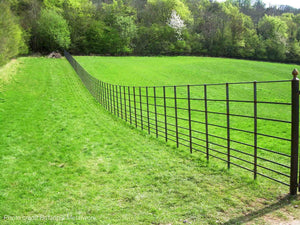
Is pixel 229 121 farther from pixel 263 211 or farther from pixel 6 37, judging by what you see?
pixel 6 37

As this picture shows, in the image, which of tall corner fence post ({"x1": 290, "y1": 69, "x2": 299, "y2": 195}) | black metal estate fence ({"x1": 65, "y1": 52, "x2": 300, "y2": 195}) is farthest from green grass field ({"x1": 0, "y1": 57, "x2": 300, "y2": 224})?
black metal estate fence ({"x1": 65, "y1": 52, "x2": 300, "y2": 195})

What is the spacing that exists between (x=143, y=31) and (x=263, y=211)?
57.9 metres

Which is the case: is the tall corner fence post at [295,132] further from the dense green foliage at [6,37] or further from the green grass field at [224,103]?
the dense green foliage at [6,37]

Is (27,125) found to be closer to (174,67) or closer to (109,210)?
(109,210)

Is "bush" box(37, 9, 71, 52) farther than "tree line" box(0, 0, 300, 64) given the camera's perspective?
No

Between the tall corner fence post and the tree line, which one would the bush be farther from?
Result: the tall corner fence post

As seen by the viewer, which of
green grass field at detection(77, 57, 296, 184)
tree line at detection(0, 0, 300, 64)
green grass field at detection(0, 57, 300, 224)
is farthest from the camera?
tree line at detection(0, 0, 300, 64)

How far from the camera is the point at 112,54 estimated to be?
51719 mm

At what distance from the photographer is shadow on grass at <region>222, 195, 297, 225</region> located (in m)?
3.00

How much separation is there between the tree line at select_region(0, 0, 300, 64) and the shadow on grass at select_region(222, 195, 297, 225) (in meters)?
41.5

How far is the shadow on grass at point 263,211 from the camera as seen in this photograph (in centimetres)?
300

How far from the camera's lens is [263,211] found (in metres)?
3.13

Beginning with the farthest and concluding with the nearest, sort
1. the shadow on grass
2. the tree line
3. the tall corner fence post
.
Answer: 1. the tree line
2. the tall corner fence post
3. the shadow on grass

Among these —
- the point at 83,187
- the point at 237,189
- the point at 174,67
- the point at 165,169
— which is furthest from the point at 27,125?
the point at 174,67
